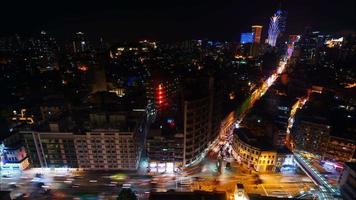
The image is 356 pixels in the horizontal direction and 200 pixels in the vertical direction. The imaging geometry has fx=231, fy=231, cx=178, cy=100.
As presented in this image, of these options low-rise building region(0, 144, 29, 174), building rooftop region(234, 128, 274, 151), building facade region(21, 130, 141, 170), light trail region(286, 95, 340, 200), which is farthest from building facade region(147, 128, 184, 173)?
low-rise building region(0, 144, 29, 174)

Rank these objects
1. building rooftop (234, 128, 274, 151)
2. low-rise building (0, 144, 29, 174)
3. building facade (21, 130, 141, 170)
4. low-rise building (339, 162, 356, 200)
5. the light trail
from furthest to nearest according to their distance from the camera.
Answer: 1. building rooftop (234, 128, 274, 151)
2. low-rise building (0, 144, 29, 174)
3. building facade (21, 130, 141, 170)
4. the light trail
5. low-rise building (339, 162, 356, 200)

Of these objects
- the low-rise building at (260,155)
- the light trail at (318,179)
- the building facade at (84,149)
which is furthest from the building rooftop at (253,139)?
the building facade at (84,149)

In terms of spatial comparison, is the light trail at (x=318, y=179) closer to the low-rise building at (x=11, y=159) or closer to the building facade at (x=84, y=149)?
the building facade at (x=84, y=149)

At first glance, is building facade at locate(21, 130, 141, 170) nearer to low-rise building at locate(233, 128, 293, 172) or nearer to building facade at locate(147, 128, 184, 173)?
building facade at locate(147, 128, 184, 173)

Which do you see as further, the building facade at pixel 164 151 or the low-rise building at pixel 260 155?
the low-rise building at pixel 260 155

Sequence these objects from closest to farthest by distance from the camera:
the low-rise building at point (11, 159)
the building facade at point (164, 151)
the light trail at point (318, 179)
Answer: the light trail at point (318, 179)
the building facade at point (164, 151)
the low-rise building at point (11, 159)

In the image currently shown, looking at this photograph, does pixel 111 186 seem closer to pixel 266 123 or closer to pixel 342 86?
pixel 266 123

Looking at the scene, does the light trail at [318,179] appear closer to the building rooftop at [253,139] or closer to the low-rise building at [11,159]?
the building rooftop at [253,139]

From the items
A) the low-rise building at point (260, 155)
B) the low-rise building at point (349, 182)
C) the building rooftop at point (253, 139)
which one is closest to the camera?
the low-rise building at point (349, 182)

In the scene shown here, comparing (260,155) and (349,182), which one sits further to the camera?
(260,155)

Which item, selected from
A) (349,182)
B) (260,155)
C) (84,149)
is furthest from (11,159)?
(349,182)

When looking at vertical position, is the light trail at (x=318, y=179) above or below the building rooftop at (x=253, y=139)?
below

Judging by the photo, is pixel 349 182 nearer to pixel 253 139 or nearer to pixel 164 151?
pixel 253 139
